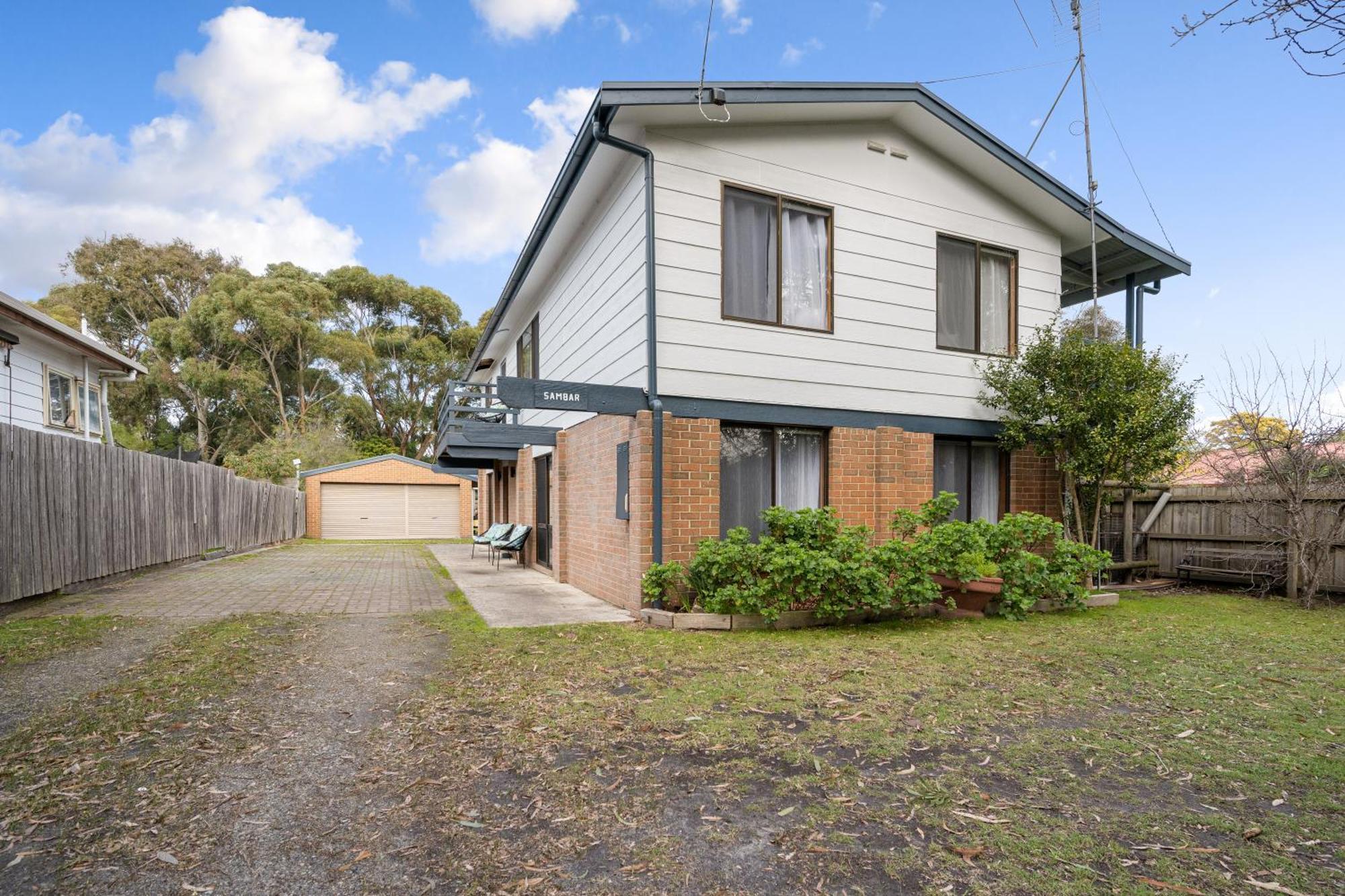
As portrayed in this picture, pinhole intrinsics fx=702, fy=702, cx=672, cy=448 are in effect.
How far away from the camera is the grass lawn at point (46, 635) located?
562 centimetres

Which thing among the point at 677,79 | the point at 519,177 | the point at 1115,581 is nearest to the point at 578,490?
the point at 677,79

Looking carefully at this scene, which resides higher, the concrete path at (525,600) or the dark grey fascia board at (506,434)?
the dark grey fascia board at (506,434)

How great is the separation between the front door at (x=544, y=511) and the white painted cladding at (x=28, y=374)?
27.9ft

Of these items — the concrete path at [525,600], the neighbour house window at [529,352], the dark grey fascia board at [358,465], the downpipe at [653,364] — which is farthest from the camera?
the dark grey fascia board at [358,465]

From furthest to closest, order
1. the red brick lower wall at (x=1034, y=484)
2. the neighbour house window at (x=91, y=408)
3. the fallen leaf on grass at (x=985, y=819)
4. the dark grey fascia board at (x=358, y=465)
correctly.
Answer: the dark grey fascia board at (x=358, y=465) < the neighbour house window at (x=91, y=408) < the red brick lower wall at (x=1034, y=484) < the fallen leaf on grass at (x=985, y=819)

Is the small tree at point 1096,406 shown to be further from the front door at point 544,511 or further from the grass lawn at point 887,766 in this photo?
the front door at point 544,511

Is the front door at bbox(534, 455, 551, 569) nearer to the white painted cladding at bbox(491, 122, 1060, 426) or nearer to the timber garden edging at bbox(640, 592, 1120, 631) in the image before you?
the white painted cladding at bbox(491, 122, 1060, 426)

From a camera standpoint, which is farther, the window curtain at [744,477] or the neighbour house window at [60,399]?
the neighbour house window at [60,399]

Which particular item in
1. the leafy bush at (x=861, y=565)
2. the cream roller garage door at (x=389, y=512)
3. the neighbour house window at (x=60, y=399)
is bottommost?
the cream roller garage door at (x=389, y=512)

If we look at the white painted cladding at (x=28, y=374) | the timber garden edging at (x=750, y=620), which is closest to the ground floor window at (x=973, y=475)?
the timber garden edging at (x=750, y=620)

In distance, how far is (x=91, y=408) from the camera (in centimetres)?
1573

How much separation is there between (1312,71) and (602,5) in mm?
10657

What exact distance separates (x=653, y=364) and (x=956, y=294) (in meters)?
4.51

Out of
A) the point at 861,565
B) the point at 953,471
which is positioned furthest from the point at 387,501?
the point at 861,565
